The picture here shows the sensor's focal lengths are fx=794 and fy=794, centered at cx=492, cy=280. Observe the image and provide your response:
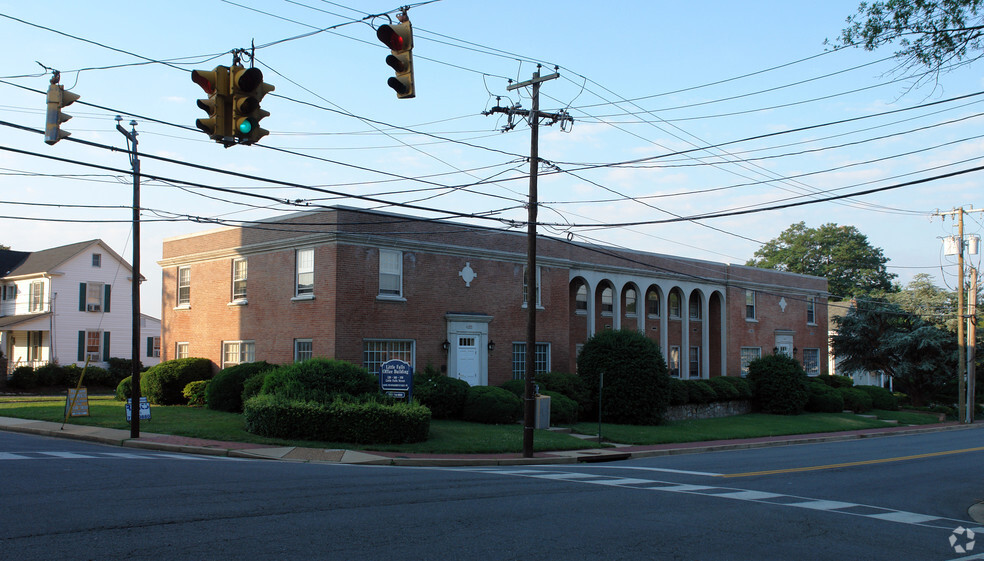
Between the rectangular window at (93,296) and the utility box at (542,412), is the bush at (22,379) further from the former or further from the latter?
the utility box at (542,412)

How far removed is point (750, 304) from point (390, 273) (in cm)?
2493

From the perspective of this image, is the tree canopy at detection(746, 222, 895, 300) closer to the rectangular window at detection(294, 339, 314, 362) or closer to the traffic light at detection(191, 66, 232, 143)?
the rectangular window at detection(294, 339, 314, 362)

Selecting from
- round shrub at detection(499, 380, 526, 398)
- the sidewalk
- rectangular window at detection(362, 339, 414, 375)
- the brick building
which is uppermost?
the brick building

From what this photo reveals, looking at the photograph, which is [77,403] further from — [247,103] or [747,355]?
[747,355]

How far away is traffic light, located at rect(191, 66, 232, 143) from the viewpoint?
10797mm

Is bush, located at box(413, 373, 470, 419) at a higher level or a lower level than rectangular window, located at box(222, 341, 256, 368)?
lower

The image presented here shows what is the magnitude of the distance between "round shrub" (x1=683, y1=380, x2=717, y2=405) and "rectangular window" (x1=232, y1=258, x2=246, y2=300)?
738 inches

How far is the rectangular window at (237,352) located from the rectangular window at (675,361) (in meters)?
21.3

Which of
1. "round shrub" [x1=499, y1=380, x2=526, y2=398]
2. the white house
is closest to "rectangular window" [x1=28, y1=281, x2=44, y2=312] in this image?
the white house

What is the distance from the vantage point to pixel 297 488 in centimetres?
1198

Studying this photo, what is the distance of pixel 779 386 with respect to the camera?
38.9 m

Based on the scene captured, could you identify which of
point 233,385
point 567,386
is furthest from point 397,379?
point 567,386

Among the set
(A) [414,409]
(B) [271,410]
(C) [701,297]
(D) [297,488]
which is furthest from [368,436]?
(C) [701,297]

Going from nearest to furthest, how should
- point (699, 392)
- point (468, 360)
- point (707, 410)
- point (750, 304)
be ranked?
1. point (468, 360)
2. point (699, 392)
3. point (707, 410)
4. point (750, 304)
